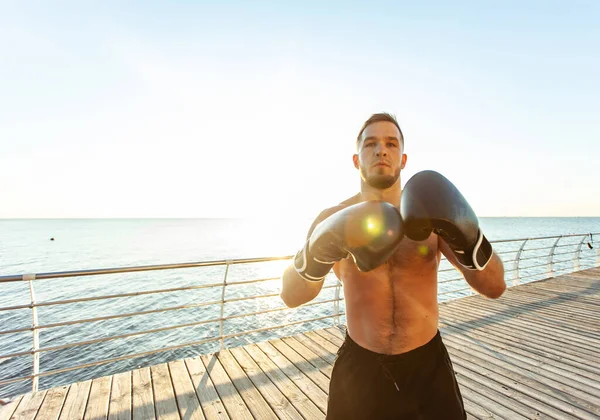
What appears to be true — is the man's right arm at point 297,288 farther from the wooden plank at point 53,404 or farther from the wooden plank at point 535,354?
the wooden plank at point 535,354

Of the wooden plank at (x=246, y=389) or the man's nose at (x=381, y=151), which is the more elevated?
the man's nose at (x=381, y=151)

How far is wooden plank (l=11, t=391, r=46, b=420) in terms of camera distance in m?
2.62

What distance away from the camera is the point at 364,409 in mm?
1395

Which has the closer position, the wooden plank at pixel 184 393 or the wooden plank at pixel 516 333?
the wooden plank at pixel 184 393

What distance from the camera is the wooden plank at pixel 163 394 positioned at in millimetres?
2621

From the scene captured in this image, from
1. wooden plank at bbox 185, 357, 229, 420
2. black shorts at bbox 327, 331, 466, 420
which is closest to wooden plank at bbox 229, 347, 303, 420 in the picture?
wooden plank at bbox 185, 357, 229, 420

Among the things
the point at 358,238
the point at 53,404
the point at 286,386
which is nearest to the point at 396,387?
the point at 358,238

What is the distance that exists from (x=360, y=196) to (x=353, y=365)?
902mm

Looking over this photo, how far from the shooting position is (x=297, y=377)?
323cm

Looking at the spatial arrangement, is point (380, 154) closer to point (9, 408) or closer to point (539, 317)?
point (9, 408)

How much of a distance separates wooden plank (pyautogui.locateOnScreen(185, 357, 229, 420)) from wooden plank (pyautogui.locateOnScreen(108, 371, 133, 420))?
581 mm

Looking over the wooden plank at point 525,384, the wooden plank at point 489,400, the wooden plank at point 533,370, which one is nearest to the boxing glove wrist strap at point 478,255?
the wooden plank at point 489,400

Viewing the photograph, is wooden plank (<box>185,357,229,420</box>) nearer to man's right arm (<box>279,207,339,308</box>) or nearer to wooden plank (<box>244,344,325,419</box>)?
wooden plank (<box>244,344,325,419</box>)

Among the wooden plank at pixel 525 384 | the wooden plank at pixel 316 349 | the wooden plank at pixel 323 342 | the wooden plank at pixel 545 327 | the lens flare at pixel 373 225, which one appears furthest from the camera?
the wooden plank at pixel 545 327
